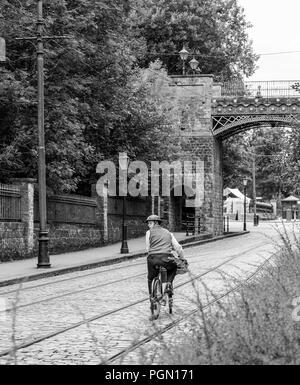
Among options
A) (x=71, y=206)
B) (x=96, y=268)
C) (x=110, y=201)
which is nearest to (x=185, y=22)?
(x=110, y=201)

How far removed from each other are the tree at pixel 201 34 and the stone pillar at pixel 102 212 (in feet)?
64.2

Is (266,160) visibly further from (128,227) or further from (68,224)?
(68,224)

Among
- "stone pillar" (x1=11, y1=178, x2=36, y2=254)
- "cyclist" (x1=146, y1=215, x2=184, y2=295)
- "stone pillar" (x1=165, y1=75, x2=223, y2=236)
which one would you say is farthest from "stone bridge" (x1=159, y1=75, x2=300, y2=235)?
"cyclist" (x1=146, y1=215, x2=184, y2=295)

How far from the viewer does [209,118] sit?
143ft

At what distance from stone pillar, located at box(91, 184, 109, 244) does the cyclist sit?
2077 cm

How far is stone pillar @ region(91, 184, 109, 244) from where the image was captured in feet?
103

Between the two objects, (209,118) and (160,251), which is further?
(209,118)

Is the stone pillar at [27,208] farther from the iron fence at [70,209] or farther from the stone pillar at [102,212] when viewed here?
the stone pillar at [102,212]

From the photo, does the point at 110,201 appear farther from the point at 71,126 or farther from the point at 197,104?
the point at 197,104

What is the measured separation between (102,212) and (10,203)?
29.7ft

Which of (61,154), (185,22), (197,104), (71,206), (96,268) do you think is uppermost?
(185,22)

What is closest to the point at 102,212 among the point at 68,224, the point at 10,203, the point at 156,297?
the point at 68,224

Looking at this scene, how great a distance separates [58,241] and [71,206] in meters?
2.04
